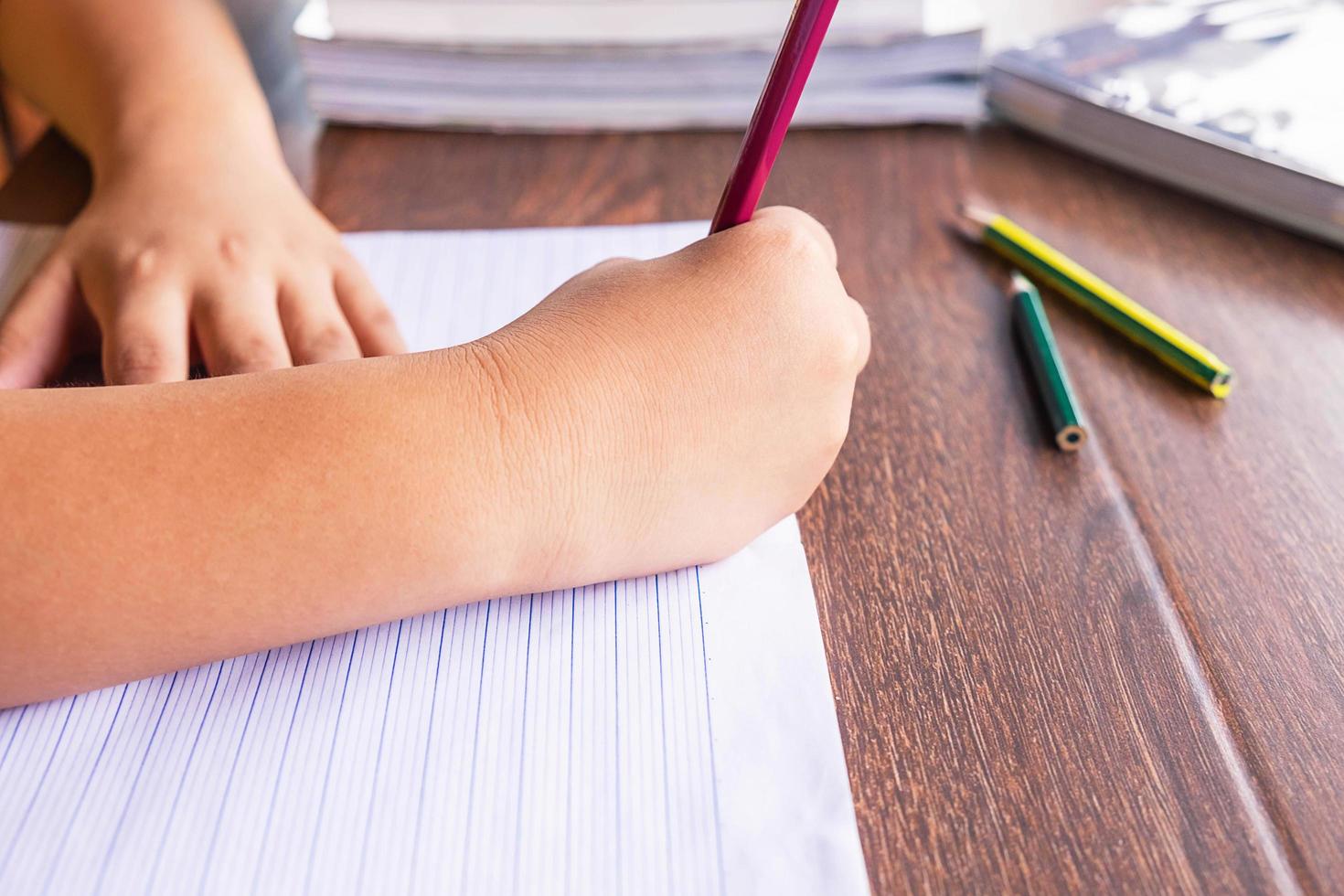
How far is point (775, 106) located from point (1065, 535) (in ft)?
0.68

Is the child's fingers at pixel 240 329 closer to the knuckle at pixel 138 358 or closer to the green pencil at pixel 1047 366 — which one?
the knuckle at pixel 138 358

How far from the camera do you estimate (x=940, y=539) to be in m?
0.41

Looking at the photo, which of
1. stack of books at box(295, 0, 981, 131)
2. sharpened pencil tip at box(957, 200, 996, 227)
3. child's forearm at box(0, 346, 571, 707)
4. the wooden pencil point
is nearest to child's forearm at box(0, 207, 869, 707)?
child's forearm at box(0, 346, 571, 707)

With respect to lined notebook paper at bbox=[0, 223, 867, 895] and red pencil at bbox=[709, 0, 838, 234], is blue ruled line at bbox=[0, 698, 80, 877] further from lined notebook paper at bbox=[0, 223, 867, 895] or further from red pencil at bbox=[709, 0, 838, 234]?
red pencil at bbox=[709, 0, 838, 234]

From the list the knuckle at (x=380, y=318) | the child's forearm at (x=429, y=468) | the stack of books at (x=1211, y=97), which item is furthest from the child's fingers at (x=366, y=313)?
the stack of books at (x=1211, y=97)

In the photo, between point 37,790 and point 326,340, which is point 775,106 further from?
point 37,790

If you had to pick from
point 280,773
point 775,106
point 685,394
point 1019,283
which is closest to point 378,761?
point 280,773

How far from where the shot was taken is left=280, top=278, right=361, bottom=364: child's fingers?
0.49 m

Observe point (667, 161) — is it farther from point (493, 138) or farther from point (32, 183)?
point (32, 183)

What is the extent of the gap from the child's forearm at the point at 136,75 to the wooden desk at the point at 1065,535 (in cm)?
5

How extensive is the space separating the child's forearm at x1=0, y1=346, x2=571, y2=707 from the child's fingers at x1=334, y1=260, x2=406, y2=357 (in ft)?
0.41

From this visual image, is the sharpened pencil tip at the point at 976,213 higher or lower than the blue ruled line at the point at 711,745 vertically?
higher

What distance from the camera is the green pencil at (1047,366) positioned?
458 millimetres

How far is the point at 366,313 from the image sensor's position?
0.52m
